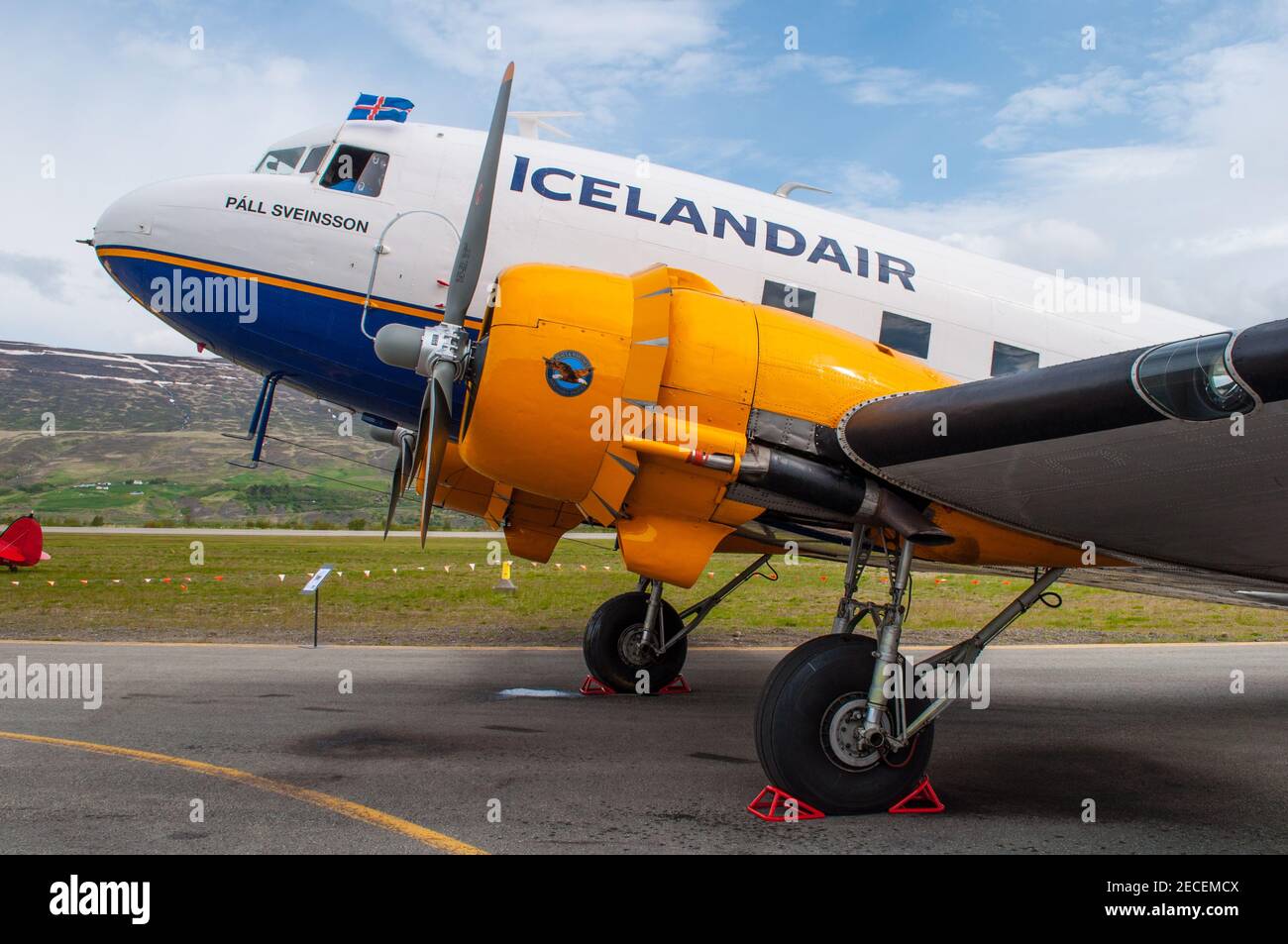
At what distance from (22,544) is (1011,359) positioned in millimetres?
25785

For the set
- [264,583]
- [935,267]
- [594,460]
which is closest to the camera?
[594,460]

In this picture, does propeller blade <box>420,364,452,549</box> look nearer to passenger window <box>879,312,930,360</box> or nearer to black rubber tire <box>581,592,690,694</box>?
passenger window <box>879,312,930,360</box>

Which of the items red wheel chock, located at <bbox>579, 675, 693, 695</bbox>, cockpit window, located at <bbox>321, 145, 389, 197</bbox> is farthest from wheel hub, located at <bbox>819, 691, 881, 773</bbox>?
cockpit window, located at <bbox>321, 145, 389, 197</bbox>

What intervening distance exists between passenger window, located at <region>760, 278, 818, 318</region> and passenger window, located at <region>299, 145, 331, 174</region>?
172 inches

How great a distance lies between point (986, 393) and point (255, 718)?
22.9 feet

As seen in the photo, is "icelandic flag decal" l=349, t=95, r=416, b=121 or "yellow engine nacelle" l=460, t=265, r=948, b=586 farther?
"icelandic flag decal" l=349, t=95, r=416, b=121

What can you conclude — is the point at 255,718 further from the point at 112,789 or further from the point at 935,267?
the point at 935,267

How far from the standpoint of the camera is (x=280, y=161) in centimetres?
954

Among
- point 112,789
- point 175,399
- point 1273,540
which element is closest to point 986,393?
point 1273,540

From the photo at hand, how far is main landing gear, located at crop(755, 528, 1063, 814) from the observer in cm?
598

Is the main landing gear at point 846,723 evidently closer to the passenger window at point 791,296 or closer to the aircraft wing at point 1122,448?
the aircraft wing at point 1122,448
